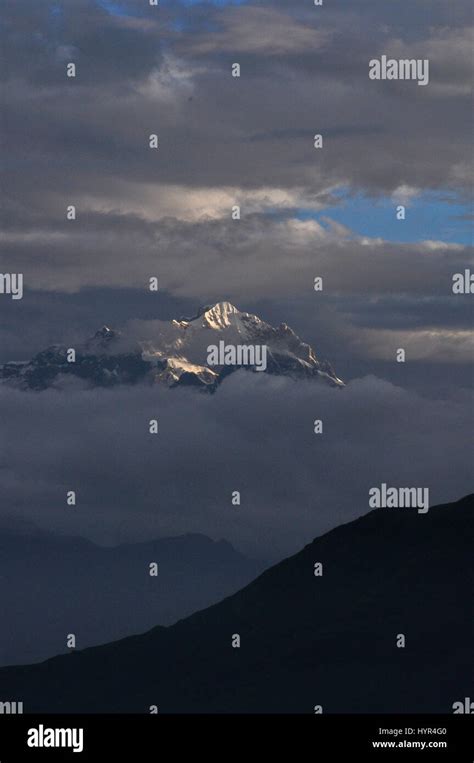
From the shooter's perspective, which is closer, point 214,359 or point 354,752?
point 354,752

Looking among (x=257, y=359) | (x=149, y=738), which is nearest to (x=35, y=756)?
(x=149, y=738)

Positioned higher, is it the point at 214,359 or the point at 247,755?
the point at 214,359

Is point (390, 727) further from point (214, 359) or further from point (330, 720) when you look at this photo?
point (214, 359)

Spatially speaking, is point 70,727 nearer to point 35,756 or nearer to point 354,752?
point 35,756

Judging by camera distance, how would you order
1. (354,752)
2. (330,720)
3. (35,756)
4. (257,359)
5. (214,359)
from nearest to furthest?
(35,756), (354,752), (330,720), (214,359), (257,359)

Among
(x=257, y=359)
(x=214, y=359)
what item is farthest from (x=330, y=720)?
(x=257, y=359)

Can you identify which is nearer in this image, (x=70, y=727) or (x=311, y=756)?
(x=70, y=727)

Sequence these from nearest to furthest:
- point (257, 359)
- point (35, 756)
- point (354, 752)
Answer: point (35, 756)
point (354, 752)
point (257, 359)

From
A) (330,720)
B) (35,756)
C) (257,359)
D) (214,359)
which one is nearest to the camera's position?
(35,756)

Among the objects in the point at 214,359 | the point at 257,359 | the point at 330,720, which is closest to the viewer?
the point at 330,720
